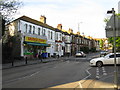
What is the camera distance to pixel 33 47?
33594 mm

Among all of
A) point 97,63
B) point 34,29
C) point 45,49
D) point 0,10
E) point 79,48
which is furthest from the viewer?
point 79,48

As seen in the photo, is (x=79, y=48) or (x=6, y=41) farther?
(x=79, y=48)

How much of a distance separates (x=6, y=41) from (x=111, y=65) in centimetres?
1668

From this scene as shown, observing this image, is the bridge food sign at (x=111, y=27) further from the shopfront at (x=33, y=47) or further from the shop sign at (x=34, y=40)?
the shop sign at (x=34, y=40)

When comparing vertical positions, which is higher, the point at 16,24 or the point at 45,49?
the point at 16,24

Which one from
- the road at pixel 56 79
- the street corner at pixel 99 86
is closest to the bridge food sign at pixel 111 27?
the street corner at pixel 99 86

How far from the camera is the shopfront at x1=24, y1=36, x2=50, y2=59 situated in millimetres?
31047

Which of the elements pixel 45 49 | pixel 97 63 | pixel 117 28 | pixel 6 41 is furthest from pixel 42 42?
pixel 117 28

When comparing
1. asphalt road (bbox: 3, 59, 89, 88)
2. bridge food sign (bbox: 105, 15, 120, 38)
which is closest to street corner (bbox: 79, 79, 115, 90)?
asphalt road (bbox: 3, 59, 89, 88)

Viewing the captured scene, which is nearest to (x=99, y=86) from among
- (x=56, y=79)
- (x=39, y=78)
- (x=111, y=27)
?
(x=111, y=27)

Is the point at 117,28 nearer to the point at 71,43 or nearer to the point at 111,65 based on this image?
the point at 111,65

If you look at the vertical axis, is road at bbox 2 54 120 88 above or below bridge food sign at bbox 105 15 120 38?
below

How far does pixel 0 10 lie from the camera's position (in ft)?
76.2

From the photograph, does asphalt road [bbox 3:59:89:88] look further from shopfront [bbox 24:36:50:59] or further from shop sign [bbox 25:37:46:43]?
shop sign [bbox 25:37:46:43]
